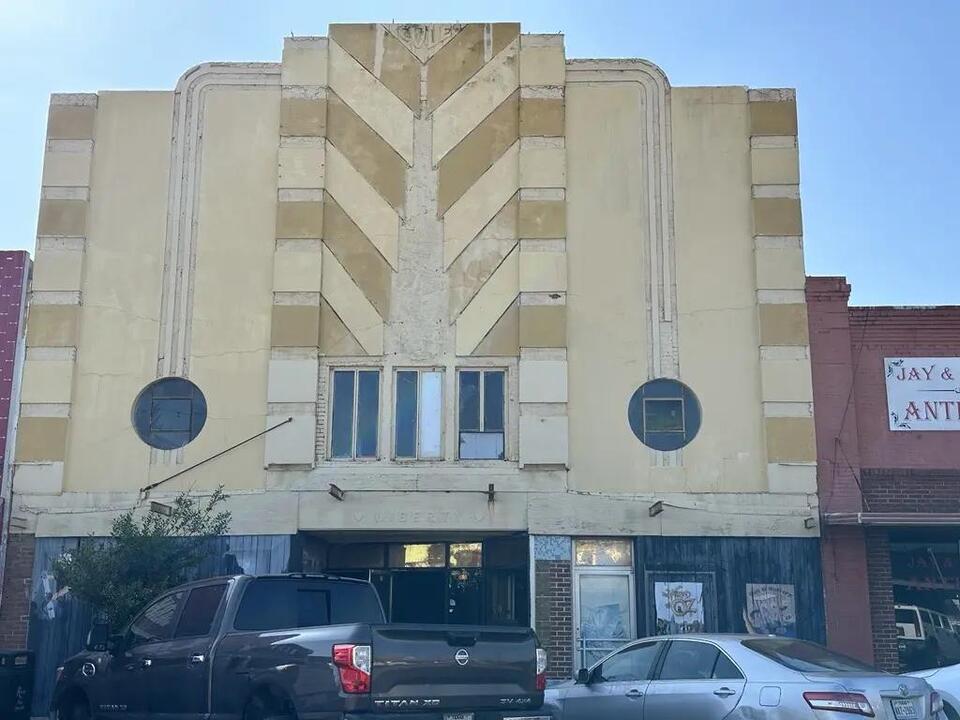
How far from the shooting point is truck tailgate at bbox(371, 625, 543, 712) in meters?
9.30

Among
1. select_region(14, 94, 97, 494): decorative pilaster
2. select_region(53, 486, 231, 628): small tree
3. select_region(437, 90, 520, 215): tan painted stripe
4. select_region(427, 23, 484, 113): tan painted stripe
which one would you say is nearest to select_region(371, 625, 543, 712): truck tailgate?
select_region(53, 486, 231, 628): small tree

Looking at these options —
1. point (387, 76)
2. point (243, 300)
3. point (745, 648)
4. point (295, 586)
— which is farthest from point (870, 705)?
point (387, 76)

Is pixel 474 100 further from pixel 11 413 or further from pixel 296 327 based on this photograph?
pixel 11 413

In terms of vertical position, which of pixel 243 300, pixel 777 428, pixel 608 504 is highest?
pixel 243 300

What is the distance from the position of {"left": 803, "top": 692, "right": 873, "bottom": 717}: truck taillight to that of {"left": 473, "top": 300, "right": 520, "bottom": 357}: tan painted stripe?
9.77 metres

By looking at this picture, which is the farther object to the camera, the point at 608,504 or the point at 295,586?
the point at 608,504

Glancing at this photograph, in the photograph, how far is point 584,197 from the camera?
1936 centimetres

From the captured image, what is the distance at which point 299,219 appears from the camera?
62.9 ft

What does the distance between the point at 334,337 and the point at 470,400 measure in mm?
2351

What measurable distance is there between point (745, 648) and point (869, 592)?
8251 mm

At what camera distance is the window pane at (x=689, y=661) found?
1070 cm

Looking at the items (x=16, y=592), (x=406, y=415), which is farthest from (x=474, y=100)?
(x=16, y=592)

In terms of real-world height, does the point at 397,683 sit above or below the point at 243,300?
below

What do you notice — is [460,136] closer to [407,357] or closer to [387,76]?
[387,76]
